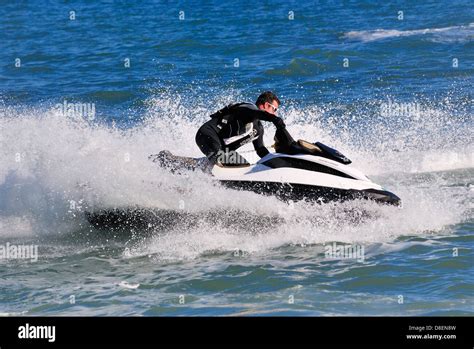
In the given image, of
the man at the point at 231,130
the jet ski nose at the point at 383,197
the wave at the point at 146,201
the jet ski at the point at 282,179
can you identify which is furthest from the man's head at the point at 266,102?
the jet ski nose at the point at 383,197

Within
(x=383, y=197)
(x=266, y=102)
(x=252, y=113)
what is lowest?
(x=383, y=197)

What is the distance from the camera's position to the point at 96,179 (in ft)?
30.0

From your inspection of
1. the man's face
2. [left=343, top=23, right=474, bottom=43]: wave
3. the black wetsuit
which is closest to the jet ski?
the black wetsuit

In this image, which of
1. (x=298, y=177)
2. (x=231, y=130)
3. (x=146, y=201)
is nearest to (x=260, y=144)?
(x=231, y=130)

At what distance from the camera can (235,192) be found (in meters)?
8.99

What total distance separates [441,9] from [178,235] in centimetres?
1839

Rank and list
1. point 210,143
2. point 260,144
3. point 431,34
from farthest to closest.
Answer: point 431,34
point 260,144
point 210,143

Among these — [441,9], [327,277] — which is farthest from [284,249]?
[441,9]

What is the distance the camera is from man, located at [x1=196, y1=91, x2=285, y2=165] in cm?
908

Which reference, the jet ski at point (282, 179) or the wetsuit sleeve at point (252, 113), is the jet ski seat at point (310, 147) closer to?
the jet ski at point (282, 179)

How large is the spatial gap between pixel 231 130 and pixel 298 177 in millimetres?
901

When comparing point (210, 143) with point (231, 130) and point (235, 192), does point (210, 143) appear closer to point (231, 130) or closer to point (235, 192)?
point (231, 130)

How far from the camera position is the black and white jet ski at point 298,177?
8992 mm

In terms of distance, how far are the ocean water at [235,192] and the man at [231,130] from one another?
0.35 meters
